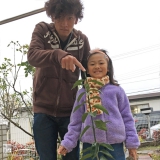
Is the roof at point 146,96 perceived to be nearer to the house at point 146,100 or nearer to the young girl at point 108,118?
the house at point 146,100

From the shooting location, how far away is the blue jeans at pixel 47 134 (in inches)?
52.4

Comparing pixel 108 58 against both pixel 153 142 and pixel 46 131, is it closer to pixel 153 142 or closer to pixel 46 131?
pixel 46 131

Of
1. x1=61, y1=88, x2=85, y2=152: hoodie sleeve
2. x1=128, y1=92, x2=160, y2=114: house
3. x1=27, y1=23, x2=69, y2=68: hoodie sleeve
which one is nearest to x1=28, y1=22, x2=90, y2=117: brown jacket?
x1=27, y1=23, x2=69, y2=68: hoodie sleeve

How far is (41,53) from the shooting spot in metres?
1.15

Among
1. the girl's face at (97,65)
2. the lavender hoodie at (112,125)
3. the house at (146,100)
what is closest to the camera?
the lavender hoodie at (112,125)

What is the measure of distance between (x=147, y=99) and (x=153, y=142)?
23.5 ft

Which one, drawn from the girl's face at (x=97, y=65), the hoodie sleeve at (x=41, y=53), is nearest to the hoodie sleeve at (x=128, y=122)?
the girl's face at (x=97, y=65)

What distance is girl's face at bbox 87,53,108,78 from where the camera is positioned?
1.29 m

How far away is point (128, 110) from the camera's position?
49.9 inches

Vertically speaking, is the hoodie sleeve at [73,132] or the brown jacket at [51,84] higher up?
the brown jacket at [51,84]

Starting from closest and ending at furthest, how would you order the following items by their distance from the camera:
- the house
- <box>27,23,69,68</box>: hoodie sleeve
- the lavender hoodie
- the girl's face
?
<box>27,23,69,68</box>: hoodie sleeve
the lavender hoodie
the girl's face
the house

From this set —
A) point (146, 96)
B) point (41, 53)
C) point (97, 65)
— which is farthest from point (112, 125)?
point (146, 96)

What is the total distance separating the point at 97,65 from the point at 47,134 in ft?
1.36

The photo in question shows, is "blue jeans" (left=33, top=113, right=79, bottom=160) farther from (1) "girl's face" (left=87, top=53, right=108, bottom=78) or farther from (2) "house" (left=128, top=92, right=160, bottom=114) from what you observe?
(2) "house" (left=128, top=92, right=160, bottom=114)
